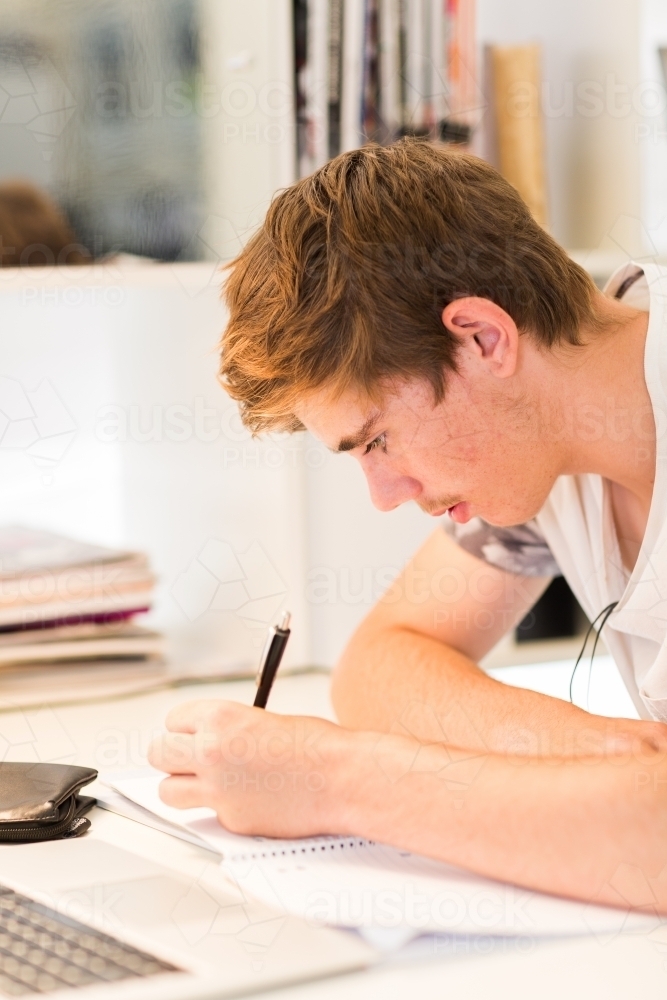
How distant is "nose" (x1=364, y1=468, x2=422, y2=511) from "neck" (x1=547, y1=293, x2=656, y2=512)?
133mm

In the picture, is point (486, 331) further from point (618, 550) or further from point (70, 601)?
point (70, 601)

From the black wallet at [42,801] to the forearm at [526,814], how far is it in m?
0.22

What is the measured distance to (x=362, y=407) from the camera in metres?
0.95

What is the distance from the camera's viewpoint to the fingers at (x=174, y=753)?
92 cm

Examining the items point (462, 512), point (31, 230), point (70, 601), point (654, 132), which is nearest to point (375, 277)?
point (462, 512)

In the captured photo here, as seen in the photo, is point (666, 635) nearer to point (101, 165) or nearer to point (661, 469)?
point (661, 469)

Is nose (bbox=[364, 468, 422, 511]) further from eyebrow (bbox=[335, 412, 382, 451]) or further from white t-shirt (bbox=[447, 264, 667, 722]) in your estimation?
white t-shirt (bbox=[447, 264, 667, 722])

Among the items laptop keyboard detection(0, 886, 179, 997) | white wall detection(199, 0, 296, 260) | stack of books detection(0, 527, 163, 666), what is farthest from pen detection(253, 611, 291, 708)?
white wall detection(199, 0, 296, 260)

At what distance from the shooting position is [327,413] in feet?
3.18

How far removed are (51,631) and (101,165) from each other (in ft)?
1.80

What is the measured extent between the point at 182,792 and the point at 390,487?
0.29 meters

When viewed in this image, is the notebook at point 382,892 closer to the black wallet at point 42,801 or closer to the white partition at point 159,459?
the black wallet at point 42,801

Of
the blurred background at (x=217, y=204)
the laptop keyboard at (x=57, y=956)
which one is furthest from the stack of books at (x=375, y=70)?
the laptop keyboard at (x=57, y=956)

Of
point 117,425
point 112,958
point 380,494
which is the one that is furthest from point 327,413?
point 117,425
